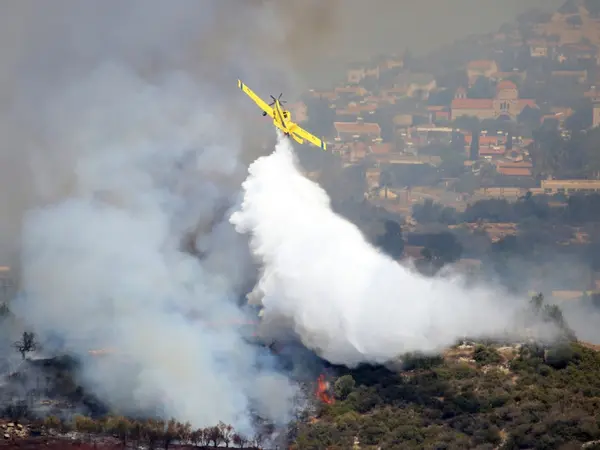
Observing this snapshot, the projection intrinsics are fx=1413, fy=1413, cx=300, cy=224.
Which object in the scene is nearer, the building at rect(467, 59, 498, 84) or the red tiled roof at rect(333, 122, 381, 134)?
the red tiled roof at rect(333, 122, 381, 134)

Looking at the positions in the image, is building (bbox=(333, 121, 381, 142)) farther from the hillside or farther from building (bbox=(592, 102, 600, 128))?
the hillside

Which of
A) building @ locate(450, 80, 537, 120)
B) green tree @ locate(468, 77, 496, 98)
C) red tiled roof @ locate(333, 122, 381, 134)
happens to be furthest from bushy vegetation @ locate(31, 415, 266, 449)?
green tree @ locate(468, 77, 496, 98)

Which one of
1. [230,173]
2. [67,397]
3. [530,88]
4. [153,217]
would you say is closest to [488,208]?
[530,88]

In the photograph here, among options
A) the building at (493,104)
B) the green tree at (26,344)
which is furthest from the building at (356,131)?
the green tree at (26,344)

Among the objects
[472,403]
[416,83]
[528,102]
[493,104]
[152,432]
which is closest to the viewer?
[152,432]

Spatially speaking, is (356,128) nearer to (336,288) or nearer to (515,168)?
(515,168)

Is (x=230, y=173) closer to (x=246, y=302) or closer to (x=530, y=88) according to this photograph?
(x=246, y=302)

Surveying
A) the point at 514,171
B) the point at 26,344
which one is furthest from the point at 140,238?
the point at 514,171
